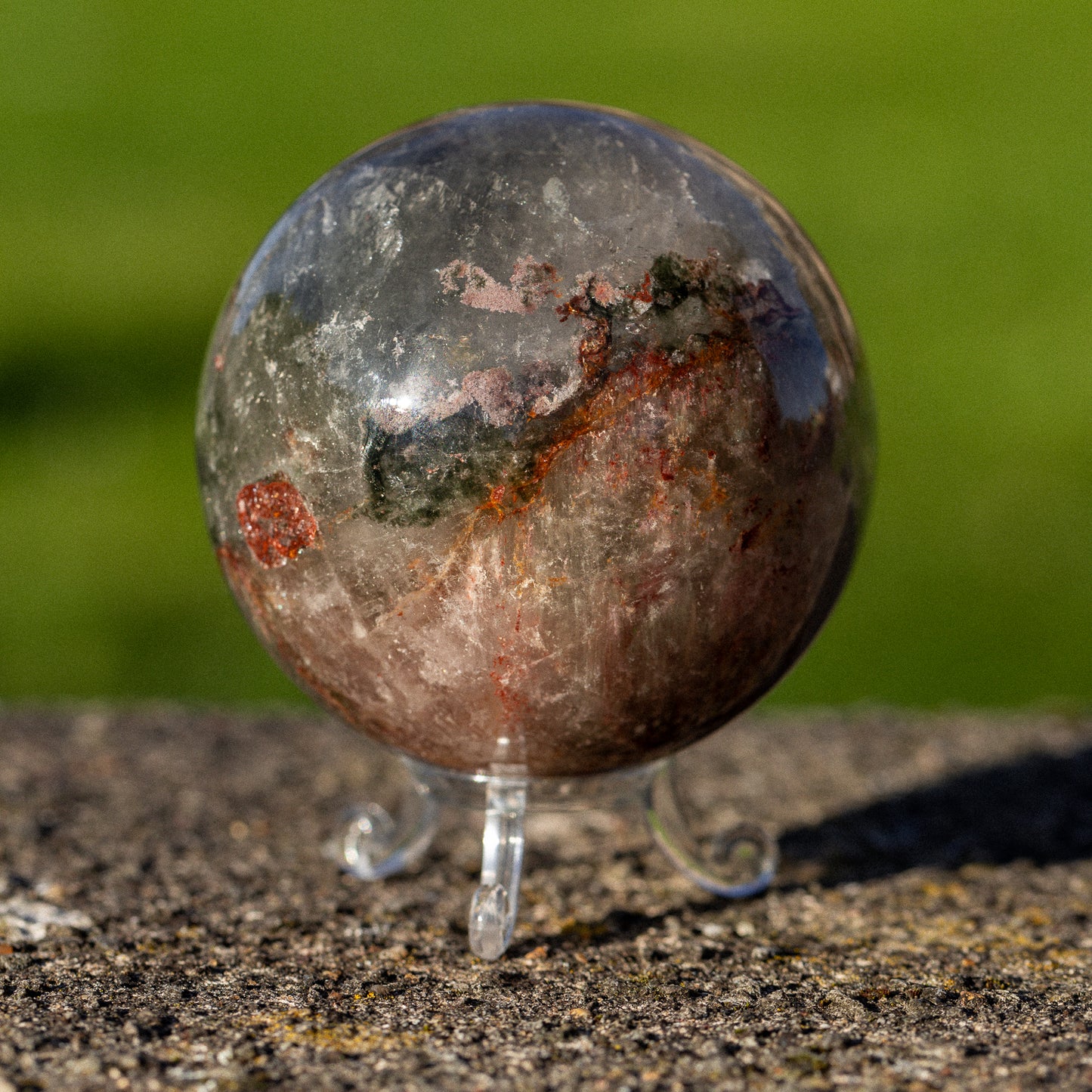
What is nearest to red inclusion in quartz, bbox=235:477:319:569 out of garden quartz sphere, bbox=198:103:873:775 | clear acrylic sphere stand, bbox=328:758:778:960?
garden quartz sphere, bbox=198:103:873:775

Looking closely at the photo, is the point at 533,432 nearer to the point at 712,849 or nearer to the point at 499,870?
the point at 499,870

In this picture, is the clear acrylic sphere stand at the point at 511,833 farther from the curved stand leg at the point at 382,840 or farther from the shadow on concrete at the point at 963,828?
the shadow on concrete at the point at 963,828

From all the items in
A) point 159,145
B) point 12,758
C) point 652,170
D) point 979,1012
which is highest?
point 159,145

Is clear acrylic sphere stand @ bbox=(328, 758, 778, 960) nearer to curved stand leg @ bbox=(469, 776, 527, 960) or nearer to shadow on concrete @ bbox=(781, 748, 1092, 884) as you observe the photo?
curved stand leg @ bbox=(469, 776, 527, 960)

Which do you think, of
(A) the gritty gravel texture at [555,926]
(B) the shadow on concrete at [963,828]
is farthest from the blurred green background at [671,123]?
(B) the shadow on concrete at [963,828]

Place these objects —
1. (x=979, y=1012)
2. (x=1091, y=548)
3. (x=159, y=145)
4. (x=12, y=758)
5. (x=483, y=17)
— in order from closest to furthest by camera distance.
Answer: (x=979, y=1012), (x=12, y=758), (x=1091, y=548), (x=159, y=145), (x=483, y=17)

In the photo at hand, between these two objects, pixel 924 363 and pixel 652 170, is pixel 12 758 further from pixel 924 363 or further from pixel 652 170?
pixel 924 363

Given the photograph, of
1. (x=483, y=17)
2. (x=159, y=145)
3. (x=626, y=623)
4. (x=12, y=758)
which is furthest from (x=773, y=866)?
(x=483, y=17)
